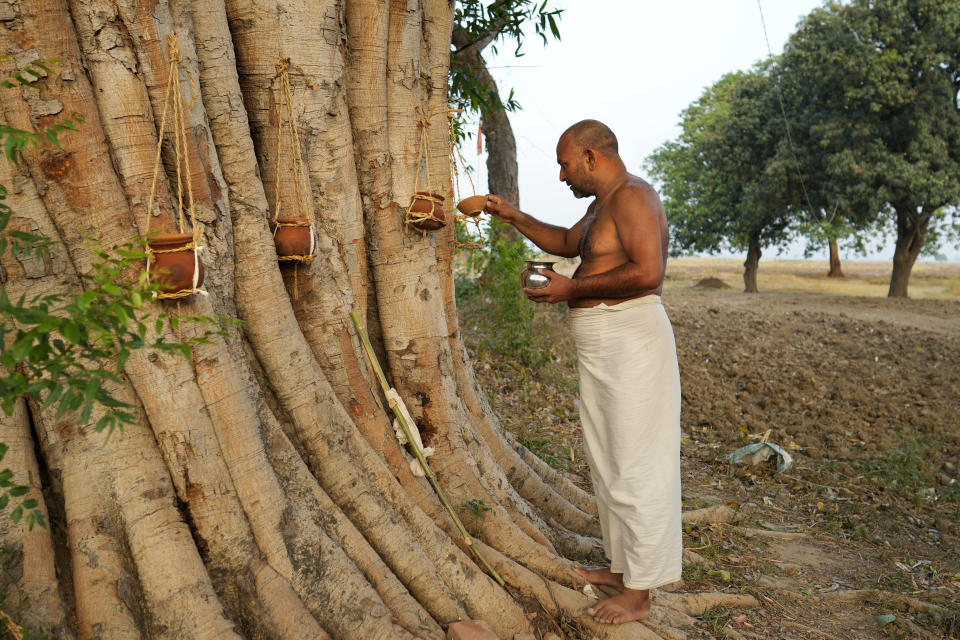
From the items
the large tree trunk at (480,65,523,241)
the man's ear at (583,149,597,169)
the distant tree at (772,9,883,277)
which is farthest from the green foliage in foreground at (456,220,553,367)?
the distant tree at (772,9,883,277)

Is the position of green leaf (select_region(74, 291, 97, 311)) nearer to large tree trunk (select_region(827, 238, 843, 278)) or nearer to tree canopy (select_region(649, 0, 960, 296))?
tree canopy (select_region(649, 0, 960, 296))

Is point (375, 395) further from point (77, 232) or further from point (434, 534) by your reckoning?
point (77, 232)

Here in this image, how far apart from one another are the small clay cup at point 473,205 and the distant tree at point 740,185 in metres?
16.3

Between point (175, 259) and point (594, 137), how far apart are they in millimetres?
1802

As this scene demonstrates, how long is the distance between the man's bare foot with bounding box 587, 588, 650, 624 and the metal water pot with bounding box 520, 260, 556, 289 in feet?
4.38

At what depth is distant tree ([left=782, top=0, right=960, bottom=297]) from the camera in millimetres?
15828

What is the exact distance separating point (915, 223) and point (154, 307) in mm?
19068

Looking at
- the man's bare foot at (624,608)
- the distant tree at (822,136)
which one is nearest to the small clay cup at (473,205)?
the man's bare foot at (624,608)

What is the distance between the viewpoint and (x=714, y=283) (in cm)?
2280

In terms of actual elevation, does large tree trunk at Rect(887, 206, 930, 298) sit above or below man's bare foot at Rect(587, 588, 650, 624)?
above

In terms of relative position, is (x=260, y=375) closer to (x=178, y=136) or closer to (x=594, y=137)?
(x=178, y=136)

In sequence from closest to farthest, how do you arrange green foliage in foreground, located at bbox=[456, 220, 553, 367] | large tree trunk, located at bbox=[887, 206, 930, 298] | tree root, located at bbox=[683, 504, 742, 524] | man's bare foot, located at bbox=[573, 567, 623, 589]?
man's bare foot, located at bbox=[573, 567, 623, 589], tree root, located at bbox=[683, 504, 742, 524], green foliage in foreground, located at bbox=[456, 220, 553, 367], large tree trunk, located at bbox=[887, 206, 930, 298]

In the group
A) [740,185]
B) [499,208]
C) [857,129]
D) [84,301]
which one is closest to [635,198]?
[499,208]

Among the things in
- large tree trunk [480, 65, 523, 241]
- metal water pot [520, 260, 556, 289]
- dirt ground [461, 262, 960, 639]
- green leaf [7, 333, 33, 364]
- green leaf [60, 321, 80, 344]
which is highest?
large tree trunk [480, 65, 523, 241]
